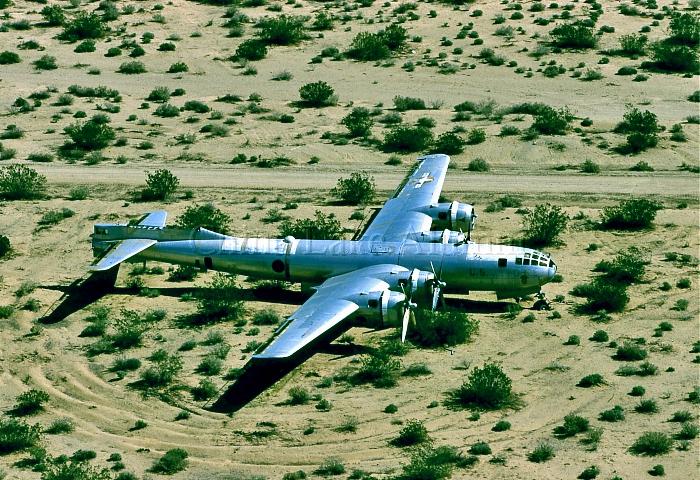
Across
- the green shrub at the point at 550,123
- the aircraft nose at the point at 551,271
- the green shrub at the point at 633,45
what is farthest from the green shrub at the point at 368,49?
the aircraft nose at the point at 551,271

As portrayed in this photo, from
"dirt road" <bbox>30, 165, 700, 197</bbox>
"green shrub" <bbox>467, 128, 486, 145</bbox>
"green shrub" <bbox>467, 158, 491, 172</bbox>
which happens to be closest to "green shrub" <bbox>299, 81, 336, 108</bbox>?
"green shrub" <bbox>467, 128, 486, 145</bbox>

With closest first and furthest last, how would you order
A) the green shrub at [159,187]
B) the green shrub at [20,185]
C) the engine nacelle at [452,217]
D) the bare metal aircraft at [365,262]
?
the bare metal aircraft at [365,262], the engine nacelle at [452,217], the green shrub at [20,185], the green shrub at [159,187]

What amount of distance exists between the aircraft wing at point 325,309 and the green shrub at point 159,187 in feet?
65.5

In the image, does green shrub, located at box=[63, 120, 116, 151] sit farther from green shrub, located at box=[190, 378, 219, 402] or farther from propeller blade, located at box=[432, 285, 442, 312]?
green shrub, located at box=[190, 378, 219, 402]

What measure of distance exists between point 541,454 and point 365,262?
50.0ft

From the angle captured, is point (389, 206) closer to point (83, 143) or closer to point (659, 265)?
point (659, 265)

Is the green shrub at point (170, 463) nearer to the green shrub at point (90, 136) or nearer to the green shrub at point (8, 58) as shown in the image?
the green shrub at point (90, 136)

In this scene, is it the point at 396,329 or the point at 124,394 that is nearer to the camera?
the point at 124,394

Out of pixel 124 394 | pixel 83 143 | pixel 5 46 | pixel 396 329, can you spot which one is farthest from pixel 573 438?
pixel 5 46

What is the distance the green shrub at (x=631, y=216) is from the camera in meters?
65.2

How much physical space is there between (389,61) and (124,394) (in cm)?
5877

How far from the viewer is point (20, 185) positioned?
7006cm

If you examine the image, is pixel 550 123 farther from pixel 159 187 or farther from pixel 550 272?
pixel 550 272

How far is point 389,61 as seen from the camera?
101 metres
